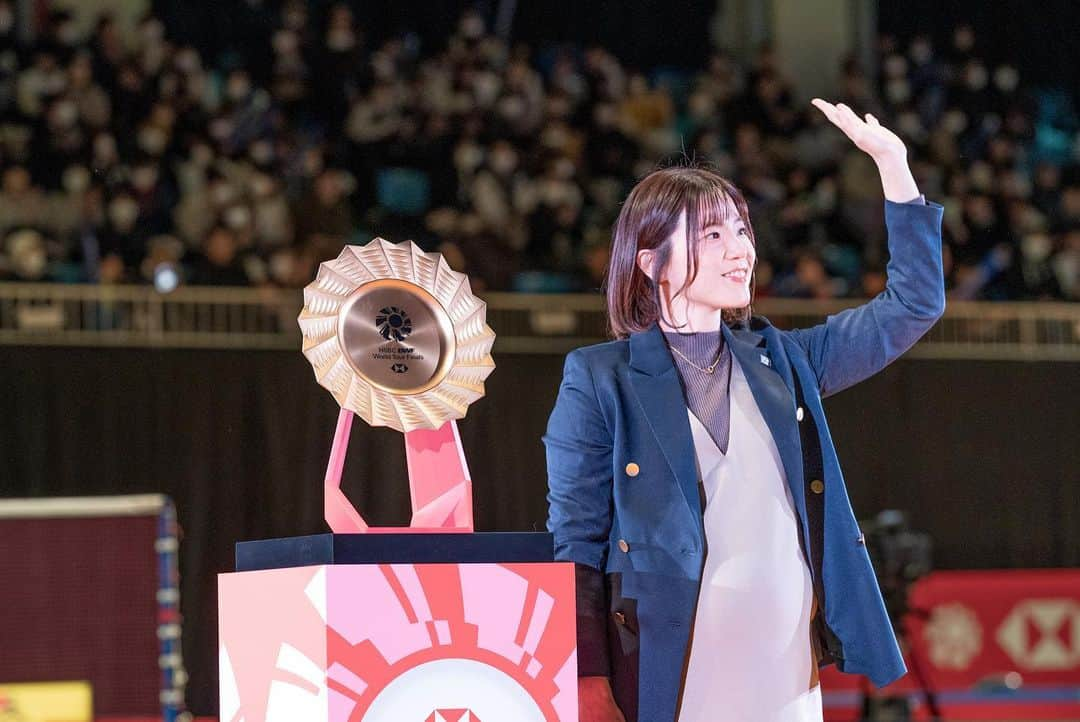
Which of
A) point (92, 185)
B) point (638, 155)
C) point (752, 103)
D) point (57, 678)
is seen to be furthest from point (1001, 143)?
point (57, 678)

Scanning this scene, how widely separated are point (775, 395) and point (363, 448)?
608cm

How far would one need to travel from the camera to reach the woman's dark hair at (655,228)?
269 cm

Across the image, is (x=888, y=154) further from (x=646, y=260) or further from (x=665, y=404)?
(x=665, y=404)

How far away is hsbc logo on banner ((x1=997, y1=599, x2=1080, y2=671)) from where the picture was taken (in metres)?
8.97

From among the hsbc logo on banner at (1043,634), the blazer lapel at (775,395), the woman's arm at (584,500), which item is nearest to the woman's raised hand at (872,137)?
the blazer lapel at (775,395)

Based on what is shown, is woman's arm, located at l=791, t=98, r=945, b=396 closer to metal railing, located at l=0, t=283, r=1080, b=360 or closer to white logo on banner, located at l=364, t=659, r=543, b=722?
white logo on banner, located at l=364, t=659, r=543, b=722

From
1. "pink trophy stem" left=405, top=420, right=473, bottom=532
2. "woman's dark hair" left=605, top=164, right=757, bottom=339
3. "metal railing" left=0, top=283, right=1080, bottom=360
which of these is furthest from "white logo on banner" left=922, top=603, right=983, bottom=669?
"pink trophy stem" left=405, top=420, right=473, bottom=532

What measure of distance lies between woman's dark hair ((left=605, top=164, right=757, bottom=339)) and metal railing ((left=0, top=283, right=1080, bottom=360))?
5335 millimetres

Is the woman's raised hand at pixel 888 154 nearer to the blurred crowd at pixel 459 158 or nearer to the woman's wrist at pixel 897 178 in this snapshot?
the woman's wrist at pixel 897 178

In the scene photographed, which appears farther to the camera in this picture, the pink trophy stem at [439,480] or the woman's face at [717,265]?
the woman's face at [717,265]

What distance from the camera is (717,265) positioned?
2668 mm

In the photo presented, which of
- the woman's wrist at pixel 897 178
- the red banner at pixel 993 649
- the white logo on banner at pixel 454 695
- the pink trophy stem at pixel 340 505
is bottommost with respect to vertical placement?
the red banner at pixel 993 649

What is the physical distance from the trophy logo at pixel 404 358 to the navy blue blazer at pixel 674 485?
262mm

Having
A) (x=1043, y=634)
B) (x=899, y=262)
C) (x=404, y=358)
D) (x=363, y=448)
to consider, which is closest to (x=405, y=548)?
(x=404, y=358)
